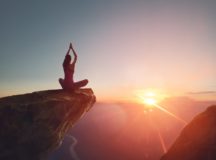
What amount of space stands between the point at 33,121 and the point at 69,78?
586cm

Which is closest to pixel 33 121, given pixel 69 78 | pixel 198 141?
pixel 69 78

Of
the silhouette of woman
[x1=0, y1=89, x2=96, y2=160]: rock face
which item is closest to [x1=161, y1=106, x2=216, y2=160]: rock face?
the silhouette of woman

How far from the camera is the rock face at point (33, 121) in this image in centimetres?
2527

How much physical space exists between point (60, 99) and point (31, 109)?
9.73 feet

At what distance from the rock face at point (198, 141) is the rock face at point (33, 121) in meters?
19.7

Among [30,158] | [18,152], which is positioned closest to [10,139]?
[18,152]

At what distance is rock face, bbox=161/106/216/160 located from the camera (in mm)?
37750

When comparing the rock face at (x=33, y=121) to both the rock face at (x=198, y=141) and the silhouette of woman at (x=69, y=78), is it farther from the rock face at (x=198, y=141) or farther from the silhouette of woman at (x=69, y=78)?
the rock face at (x=198, y=141)

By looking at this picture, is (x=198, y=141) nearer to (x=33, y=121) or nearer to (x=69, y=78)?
(x=69, y=78)

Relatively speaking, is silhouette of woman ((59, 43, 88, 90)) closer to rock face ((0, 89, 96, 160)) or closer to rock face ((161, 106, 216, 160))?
rock face ((0, 89, 96, 160))

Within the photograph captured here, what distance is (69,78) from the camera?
94.6ft

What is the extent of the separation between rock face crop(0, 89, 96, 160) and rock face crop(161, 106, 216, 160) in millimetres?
19698

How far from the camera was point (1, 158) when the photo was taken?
25016mm

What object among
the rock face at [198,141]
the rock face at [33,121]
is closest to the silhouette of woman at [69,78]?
the rock face at [33,121]
